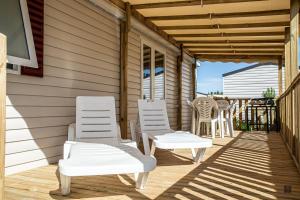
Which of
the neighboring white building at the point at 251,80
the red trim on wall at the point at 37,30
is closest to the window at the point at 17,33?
the red trim on wall at the point at 37,30

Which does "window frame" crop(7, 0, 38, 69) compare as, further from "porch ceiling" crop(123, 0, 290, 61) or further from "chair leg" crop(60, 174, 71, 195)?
"porch ceiling" crop(123, 0, 290, 61)

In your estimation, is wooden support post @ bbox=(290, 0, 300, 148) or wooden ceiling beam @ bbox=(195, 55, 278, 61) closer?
wooden support post @ bbox=(290, 0, 300, 148)

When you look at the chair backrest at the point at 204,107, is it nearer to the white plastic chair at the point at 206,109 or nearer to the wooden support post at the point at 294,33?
the white plastic chair at the point at 206,109

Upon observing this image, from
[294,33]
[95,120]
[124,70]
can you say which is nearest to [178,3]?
[124,70]

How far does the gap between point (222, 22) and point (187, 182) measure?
485 cm

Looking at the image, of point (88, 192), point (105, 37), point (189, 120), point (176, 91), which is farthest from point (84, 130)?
point (189, 120)

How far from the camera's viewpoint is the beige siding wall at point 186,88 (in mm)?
11219

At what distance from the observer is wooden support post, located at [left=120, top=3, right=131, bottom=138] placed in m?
6.30

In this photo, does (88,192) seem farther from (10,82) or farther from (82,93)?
(82,93)

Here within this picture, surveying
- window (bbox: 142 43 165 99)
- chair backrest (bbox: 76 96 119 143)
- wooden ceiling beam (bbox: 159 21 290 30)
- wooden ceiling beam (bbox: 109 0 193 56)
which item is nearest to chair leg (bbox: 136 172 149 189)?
chair backrest (bbox: 76 96 119 143)

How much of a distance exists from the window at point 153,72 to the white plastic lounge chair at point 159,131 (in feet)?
7.78

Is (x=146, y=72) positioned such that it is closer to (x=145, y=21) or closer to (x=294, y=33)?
(x=145, y=21)

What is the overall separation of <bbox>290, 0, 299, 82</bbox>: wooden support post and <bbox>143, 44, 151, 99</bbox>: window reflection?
11.5 feet

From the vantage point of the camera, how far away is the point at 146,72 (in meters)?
8.05
